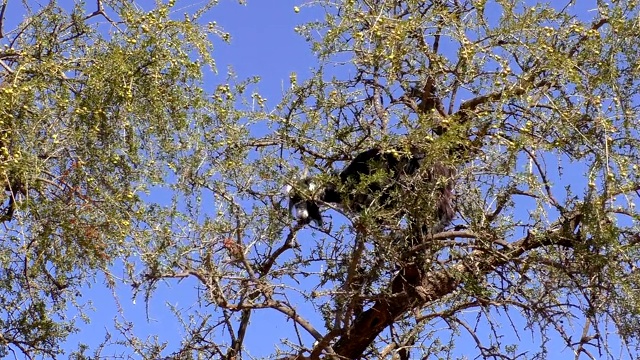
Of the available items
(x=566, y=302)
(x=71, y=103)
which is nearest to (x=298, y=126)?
(x=71, y=103)

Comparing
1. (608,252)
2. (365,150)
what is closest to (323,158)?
(365,150)

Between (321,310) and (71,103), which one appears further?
(321,310)

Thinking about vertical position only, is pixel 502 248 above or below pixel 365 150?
below

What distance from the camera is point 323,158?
481 cm

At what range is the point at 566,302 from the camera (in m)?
4.45

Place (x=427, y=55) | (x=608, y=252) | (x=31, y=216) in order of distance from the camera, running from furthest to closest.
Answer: (x=427, y=55) → (x=31, y=216) → (x=608, y=252)

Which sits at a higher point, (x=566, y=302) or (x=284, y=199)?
(x=284, y=199)

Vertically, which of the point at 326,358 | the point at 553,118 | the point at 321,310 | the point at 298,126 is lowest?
the point at 326,358

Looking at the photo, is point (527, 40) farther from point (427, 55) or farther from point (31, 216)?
point (31, 216)

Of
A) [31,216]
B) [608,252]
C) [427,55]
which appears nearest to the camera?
[608,252]

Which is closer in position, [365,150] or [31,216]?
[31,216]

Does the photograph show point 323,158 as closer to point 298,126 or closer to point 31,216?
point 298,126

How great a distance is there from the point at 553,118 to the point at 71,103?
2158 mm

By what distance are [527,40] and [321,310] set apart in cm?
168
